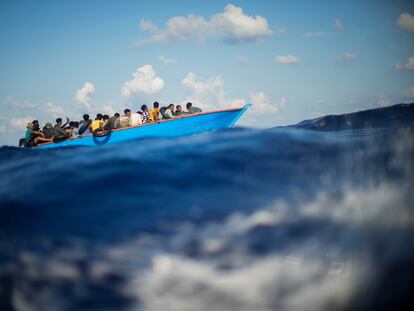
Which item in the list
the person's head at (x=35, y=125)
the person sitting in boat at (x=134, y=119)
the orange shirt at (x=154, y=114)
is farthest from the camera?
the orange shirt at (x=154, y=114)

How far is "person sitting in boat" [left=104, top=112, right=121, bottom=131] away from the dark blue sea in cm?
1006

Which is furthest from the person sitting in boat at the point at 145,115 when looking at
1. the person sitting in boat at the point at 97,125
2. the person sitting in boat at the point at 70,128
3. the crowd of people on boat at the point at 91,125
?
the person sitting in boat at the point at 70,128

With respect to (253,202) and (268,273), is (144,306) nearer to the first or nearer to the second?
(268,273)

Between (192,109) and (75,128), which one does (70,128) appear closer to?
(75,128)

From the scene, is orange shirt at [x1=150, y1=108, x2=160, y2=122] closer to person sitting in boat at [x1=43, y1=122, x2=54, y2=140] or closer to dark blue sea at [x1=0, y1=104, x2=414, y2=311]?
person sitting in boat at [x1=43, y1=122, x2=54, y2=140]

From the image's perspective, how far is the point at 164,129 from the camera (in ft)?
45.1

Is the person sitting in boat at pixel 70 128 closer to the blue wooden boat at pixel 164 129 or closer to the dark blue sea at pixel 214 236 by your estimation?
the blue wooden boat at pixel 164 129

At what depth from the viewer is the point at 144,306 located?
8.64 ft

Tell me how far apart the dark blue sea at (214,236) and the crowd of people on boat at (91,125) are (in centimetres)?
1030

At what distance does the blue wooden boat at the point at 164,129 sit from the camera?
13.6 m

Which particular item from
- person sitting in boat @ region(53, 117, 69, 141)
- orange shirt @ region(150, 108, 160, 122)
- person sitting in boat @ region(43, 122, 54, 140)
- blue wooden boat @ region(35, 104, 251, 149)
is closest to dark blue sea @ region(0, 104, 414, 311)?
blue wooden boat @ region(35, 104, 251, 149)

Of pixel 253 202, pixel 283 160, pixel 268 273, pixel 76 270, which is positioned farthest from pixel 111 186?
pixel 283 160

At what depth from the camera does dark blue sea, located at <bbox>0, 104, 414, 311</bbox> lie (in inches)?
108

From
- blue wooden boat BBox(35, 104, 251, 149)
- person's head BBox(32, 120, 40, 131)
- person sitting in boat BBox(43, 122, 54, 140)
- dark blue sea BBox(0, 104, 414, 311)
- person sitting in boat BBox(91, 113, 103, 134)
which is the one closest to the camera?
dark blue sea BBox(0, 104, 414, 311)
